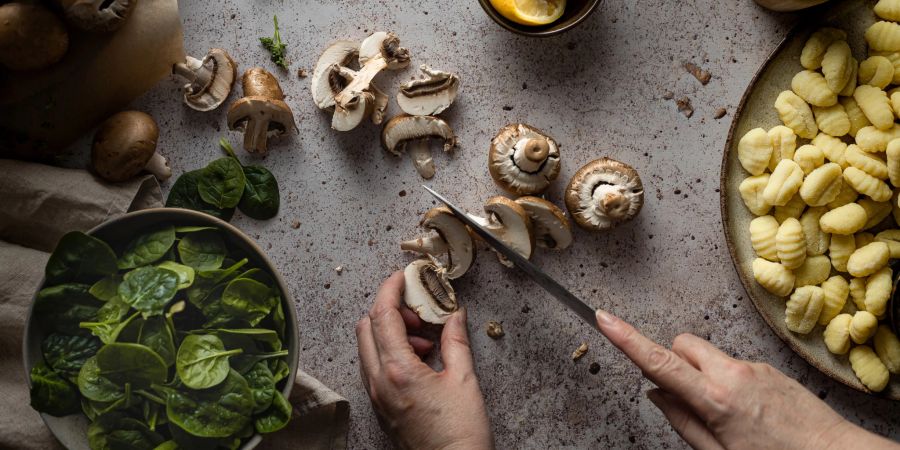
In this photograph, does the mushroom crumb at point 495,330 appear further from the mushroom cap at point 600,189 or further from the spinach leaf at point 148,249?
the spinach leaf at point 148,249

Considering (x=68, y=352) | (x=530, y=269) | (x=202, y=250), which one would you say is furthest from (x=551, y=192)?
(x=68, y=352)

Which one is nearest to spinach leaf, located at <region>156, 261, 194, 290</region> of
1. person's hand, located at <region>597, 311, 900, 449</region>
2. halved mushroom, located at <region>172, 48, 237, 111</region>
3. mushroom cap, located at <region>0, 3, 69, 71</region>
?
halved mushroom, located at <region>172, 48, 237, 111</region>

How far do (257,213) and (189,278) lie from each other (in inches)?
16.0

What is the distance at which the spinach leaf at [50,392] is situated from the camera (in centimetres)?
152

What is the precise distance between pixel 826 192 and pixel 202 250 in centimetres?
151

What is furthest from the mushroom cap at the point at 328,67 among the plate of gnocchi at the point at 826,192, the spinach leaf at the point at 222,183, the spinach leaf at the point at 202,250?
the plate of gnocchi at the point at 826,192

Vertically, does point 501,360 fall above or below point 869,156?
below

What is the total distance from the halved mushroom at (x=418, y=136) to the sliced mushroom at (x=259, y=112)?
0.27 metres

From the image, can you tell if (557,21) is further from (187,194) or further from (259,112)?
(187,194)

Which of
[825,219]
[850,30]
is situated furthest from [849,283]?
[850,30]

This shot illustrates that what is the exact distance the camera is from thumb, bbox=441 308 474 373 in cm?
182

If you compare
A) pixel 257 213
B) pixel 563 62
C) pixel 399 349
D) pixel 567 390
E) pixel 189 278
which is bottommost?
pixel 567 390

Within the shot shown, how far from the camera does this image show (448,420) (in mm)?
1745

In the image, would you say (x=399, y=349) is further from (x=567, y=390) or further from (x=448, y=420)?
(x=567, y=390)
